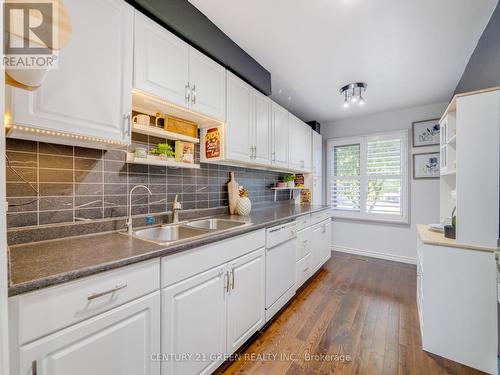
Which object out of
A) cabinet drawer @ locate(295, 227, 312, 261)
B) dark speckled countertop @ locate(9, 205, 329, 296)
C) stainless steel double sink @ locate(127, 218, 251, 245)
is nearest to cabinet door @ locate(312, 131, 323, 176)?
cabinet drawer @ locate(295, 227, 312, 261)

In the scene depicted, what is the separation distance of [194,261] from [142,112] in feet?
3.72

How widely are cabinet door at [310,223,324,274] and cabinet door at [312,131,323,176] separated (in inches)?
45.9

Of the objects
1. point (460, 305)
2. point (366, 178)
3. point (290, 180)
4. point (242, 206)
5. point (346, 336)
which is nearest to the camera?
point (460, 305)

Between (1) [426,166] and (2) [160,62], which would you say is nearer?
(2) [160,62]

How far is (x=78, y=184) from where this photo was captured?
1.29 metres

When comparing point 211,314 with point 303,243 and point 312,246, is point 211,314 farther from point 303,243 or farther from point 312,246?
point 312,246

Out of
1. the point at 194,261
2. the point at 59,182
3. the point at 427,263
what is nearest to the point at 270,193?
the point at 427,263

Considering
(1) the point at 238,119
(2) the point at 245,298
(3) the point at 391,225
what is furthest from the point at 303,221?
(3) the point at 391,225

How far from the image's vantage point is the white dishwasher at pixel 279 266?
6.14 feet

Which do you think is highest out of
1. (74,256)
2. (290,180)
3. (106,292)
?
(290,180)

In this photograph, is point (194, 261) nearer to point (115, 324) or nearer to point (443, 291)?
point (115, 324)

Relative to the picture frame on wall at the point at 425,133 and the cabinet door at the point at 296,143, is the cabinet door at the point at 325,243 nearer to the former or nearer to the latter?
the cabinet door at the point at 296,143

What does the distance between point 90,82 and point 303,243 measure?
2.30 metres

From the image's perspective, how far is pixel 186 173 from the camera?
1.96 m
